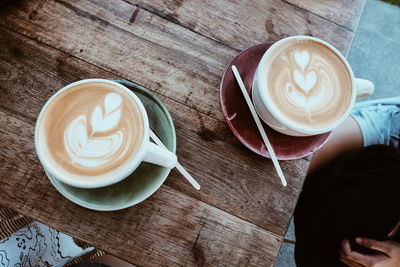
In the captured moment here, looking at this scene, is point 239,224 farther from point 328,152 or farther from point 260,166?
point 328,152

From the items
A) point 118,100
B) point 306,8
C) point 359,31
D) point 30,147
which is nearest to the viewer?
point 118,100

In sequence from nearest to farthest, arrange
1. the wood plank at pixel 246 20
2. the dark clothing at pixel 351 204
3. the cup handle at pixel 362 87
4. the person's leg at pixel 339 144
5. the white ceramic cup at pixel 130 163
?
the white ceramic cup at pixel 130 163, the cup handle at pixel 362 87, the wood plank at pixel 246 20, the dark clothing at pixel 351 204, the person's leg at pixel 339 144

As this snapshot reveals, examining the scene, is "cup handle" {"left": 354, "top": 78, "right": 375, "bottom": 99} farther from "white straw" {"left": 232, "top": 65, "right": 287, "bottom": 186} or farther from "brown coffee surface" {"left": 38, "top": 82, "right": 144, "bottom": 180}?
"brown coffee surface" {"left": 38, "top": 82, "right": 144, "bottom": 180}

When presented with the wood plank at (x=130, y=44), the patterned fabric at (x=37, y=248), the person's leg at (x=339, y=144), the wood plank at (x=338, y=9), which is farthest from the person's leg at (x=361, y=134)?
the patterned fabric at (x=37, y=248)

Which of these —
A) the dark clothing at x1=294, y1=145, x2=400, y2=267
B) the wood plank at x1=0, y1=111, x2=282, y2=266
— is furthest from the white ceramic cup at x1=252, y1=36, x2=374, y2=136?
the dark clothing at x1=294, y1=145, x2=400, y2=267

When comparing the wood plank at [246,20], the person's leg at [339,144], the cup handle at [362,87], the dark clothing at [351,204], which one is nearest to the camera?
the cup handle at [362,87]

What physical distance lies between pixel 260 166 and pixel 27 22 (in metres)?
0.59

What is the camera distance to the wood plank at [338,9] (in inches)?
32.5

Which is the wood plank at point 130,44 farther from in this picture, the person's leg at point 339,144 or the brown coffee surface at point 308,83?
the person's leg at point 339,144

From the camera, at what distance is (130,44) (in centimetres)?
76

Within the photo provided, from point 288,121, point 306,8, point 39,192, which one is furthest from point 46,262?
point 306,8

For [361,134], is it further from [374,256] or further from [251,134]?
[251,134]

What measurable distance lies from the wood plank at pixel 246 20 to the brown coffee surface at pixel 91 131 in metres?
0.28

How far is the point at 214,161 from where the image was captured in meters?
0.74
